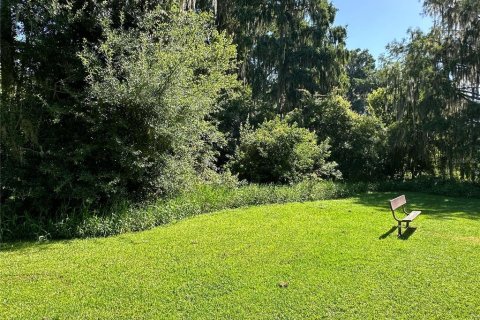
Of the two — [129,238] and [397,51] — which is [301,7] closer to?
[397,51]

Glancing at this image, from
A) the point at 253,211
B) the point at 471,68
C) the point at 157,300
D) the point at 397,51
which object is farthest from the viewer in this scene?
the point at 397,51

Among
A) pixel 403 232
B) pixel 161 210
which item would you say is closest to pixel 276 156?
pixel 161 210

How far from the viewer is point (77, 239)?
6.20m

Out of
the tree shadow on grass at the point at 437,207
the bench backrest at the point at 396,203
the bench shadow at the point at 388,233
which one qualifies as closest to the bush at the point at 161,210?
the tree shadow on grass at the point at 437,207

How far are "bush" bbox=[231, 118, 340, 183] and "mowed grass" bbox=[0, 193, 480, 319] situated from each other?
552 centimetres

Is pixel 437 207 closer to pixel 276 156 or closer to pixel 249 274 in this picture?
pixel 276 156

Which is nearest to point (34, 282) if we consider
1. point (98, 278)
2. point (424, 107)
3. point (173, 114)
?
point (98, 278)

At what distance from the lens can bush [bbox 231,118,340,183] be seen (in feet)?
41.8

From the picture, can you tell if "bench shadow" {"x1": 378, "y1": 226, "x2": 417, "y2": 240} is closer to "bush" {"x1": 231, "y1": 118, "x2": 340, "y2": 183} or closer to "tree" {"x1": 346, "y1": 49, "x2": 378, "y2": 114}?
"bush" {"x1": 231, "y1": 118, "x2": 340, "y2": 183}

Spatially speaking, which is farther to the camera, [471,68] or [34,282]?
[471,68]

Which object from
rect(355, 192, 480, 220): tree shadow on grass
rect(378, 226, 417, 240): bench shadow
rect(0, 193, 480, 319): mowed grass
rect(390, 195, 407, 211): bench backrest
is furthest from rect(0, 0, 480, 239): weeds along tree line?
rect(378, 226, 417, 240): bench shadow

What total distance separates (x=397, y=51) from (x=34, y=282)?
1830 centimetres

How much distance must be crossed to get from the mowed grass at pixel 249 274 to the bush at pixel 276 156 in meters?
5.52

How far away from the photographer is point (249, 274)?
14.7 feet
